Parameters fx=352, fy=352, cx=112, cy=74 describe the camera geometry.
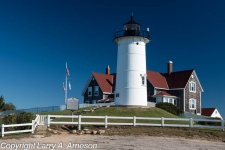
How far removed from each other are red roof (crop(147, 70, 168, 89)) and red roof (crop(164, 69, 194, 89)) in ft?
2.66

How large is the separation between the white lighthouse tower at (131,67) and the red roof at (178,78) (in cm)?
1557

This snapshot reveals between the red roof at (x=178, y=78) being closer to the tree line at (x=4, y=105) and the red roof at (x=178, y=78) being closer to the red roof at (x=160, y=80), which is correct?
the red roof at (x=160, y=80)

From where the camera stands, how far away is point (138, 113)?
3666 cm

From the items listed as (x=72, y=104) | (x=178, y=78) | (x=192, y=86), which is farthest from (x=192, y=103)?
(x=72, y=104)

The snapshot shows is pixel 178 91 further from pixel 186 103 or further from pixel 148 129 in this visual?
pixel 148 129

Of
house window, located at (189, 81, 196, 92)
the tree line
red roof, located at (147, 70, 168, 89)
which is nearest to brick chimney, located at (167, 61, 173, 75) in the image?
red roof, located at (147, 70, 168, 89)

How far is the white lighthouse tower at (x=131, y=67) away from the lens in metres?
39.8

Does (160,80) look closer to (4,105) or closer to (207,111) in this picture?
(207,111)

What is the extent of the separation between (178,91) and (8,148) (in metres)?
40.6

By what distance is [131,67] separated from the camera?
3975 centimetres

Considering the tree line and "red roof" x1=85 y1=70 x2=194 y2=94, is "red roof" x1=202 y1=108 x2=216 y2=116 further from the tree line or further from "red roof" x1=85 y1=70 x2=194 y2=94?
the tree line

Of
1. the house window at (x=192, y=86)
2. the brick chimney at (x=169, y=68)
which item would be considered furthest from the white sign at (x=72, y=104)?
the brick chimney at (x=169, y=68)

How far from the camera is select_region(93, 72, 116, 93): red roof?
55.9 m

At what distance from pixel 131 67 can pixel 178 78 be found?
18020 millimetres
